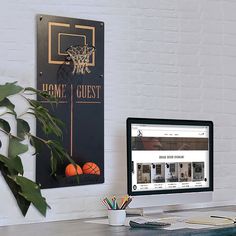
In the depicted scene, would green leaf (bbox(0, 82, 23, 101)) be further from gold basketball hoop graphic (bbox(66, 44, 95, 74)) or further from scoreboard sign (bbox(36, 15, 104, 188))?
gold basketball hoop graphic (bbox(66, 44, 95, 74))

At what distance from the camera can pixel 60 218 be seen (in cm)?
300

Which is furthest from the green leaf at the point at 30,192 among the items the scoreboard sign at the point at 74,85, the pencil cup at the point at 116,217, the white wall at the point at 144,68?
the scoreboard sign at the point at 74,85

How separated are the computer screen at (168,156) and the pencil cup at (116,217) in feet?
0.91

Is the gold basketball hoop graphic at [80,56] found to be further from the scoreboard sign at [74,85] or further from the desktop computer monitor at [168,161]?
the desktop computer monitor at [168,161]

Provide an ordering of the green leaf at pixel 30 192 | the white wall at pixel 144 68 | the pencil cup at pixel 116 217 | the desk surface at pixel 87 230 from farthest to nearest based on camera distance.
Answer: the white wall at pixel 144 68 < the pencil cup at pixel 116 217 < the desk surface at pixel 87 230 < the green leaf at pixel 30 192

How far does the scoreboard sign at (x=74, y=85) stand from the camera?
9.71 ft

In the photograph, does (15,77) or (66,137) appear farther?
(66,137)

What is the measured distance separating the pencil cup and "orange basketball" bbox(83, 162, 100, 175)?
0.44 meters

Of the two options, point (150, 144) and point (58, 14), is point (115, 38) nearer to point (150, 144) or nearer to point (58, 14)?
point (58, 14)

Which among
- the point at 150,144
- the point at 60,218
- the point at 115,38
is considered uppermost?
the point at 115,38

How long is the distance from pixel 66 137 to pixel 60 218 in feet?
1.29

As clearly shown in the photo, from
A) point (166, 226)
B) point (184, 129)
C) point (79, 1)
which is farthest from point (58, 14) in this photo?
point (166, 226)

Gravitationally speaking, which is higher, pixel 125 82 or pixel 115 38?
pixel 115 38

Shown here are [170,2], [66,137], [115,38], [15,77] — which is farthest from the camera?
[170,2]
